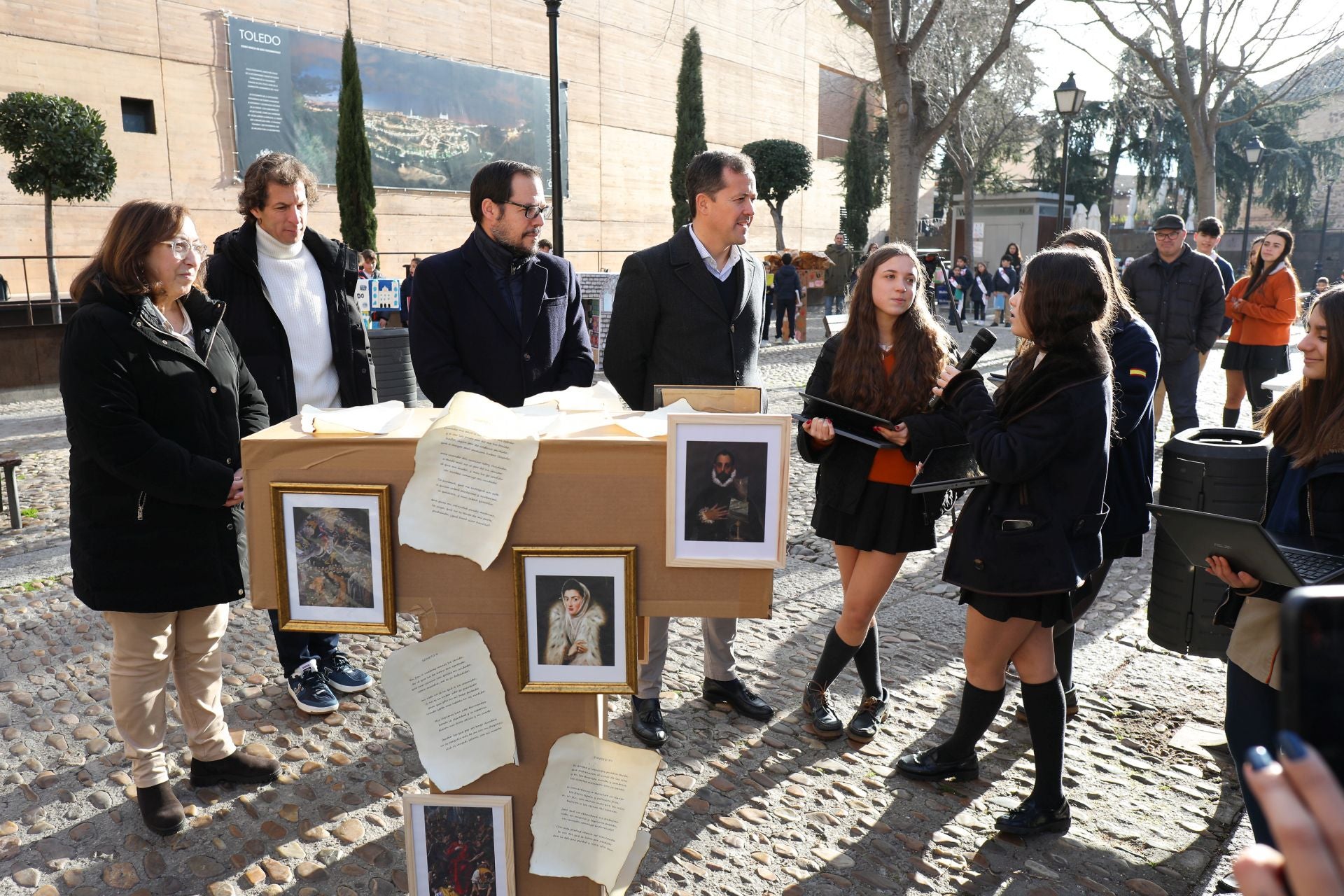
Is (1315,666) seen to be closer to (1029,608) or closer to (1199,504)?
(1029,608)

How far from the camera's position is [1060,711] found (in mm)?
3182

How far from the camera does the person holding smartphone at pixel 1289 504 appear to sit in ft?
8.14

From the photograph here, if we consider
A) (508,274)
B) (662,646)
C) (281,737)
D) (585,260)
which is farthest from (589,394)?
(585,260)

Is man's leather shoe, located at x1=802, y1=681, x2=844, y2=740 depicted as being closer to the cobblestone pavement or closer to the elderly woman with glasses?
the cobblestone pavement

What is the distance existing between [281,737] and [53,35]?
19.6 m

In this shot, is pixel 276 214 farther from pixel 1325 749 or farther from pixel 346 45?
pixel 346 45

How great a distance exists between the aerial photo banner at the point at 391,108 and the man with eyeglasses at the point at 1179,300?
17.0 metres

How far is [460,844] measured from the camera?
2.23 metres

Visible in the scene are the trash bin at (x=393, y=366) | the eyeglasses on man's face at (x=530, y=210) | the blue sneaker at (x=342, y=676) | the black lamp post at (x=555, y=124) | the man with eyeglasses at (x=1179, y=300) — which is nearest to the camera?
the eyeglasses on man's face at (x=530, y=210)

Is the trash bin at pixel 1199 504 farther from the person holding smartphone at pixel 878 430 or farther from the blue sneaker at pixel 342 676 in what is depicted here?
the blue sneaker at pixel 342 676

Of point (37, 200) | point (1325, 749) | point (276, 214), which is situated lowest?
point (1325, 749)

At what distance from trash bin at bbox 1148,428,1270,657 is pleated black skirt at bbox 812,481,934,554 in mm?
832

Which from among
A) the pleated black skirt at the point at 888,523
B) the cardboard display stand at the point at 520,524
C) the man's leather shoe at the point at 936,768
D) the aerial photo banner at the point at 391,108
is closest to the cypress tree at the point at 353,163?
the aerial photo banner at the point at 391,108

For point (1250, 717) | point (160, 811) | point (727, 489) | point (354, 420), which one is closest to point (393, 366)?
point (160, 811)
